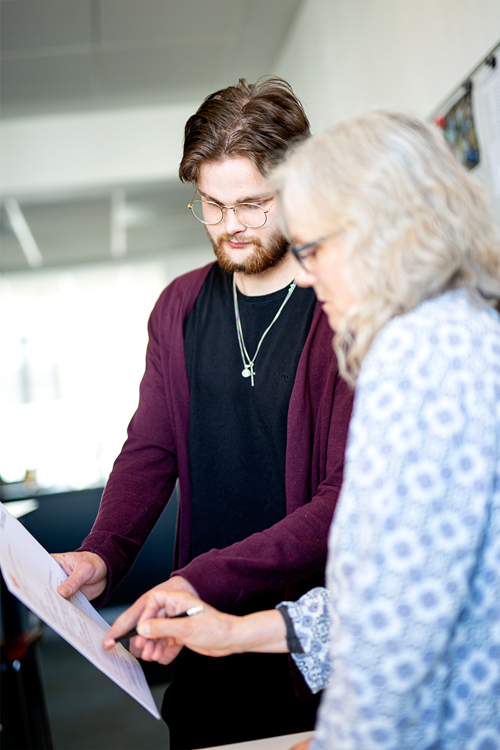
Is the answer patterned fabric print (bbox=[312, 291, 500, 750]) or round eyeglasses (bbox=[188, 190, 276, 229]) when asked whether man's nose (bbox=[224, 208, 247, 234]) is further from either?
patterned fabric print (bbox=[312, 291, 500, 750])

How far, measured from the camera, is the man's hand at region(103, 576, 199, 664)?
→ 2.84ft

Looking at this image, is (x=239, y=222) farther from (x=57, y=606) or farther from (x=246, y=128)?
(x=57, y=606)

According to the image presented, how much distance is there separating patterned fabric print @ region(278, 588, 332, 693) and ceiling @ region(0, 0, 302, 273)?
317 centimetres

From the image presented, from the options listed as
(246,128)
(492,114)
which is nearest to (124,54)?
(492,114)

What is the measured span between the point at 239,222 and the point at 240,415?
0.40 meters

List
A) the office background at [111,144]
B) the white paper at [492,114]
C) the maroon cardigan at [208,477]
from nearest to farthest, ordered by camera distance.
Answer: the maroon cardigan at [208,477]
the white paper at [492,114]
the office background at [111,144]

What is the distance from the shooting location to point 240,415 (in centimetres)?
141

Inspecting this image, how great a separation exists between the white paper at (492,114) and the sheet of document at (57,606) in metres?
1.38

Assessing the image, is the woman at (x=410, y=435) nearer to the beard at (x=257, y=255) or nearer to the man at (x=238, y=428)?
the man at (x=238, y=428)

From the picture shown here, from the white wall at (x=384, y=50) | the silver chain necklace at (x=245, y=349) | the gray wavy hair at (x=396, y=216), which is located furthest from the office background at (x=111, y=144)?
the silver chain necklace at (x=245, y=349)

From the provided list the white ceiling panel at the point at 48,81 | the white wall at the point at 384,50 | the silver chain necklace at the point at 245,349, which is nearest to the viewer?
the silver chain necklace at the point at 245,349

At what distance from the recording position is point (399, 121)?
0.72 metres

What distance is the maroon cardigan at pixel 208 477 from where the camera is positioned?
987 millimetres

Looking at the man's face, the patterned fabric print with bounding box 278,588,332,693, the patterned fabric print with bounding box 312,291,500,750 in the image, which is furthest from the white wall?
the patterned fabric print with bounding box 278,588,332,693
